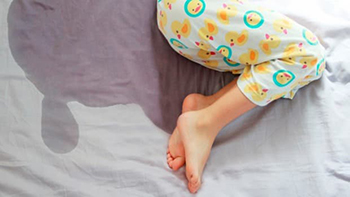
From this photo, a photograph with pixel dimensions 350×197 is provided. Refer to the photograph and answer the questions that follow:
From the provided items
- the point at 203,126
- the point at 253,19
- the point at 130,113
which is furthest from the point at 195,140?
the point at 253,19

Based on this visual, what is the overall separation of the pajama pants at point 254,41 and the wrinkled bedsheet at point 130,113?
0.31 ft

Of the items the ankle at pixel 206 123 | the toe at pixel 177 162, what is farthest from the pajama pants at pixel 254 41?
the toe at pixel 177 162

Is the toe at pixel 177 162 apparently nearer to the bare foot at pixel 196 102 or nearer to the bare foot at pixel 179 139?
the bare foot at pixel 179 139

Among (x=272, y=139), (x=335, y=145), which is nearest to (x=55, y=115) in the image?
(x=272, y=139)

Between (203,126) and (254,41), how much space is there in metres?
0.24

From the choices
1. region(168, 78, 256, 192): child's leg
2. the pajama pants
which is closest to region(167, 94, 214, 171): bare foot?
region(168, 78, 256, 192): child's leg

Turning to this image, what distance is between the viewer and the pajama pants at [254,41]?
3.12 feet

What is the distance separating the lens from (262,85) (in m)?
0.94

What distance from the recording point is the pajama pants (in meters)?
0.95

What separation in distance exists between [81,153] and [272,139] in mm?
480

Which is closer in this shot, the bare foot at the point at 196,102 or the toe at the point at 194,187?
→ the toe at the point at 194,187

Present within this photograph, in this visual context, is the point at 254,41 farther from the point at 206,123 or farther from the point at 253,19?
the point at 206,123

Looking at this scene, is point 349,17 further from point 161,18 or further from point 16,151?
point 16,151

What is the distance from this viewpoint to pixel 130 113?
1040 mm
